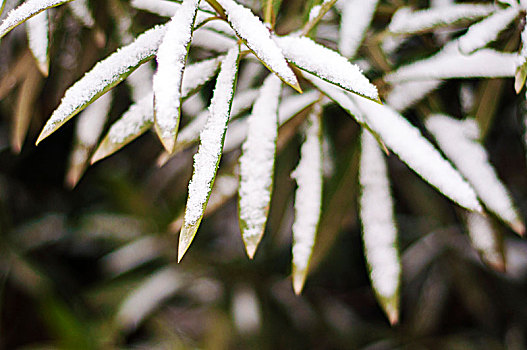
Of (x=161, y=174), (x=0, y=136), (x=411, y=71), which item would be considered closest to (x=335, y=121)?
(x=411, y=71)

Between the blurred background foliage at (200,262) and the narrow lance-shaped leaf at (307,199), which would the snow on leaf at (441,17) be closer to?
the narrow lance-shaped leaf at (307,199)

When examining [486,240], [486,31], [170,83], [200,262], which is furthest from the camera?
[200,262]

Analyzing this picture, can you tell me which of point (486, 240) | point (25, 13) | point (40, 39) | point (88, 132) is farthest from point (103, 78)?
point (486, 240)

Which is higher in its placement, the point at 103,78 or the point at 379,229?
the point at 103,78

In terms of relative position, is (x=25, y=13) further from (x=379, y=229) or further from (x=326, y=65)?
(x=379, y=229)

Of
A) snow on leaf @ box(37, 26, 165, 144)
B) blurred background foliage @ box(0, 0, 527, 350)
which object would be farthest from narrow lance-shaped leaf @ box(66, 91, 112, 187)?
snow on leaf @ box(37, 26, 165, 144)

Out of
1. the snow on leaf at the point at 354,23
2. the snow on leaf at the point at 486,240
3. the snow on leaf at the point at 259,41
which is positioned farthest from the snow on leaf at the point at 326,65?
the snow on leaf at the point at 486,240

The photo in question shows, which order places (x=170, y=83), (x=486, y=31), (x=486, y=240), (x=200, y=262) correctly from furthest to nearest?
(x=200, y=262) < (x=486, y=240) < (x=486, y=31) < (x=170, y=83)
